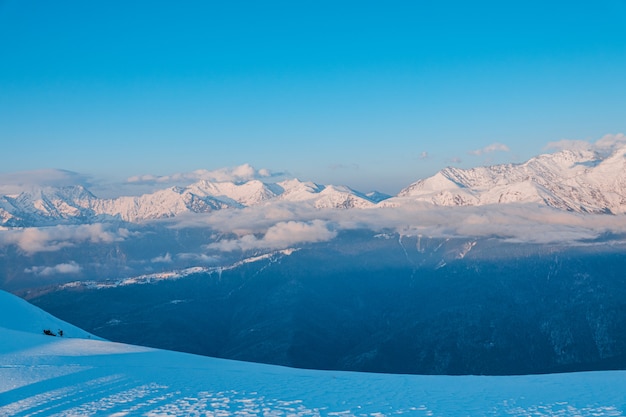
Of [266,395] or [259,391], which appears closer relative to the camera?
[266,395]

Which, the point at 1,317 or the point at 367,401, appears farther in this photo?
the point at 1,317

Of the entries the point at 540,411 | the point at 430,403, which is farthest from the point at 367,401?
the point at 540,411

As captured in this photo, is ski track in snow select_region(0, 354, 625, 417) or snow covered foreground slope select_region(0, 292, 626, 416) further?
snow covered foreground slope select_region(0, 292, 626, 416)

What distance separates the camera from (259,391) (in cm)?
3372

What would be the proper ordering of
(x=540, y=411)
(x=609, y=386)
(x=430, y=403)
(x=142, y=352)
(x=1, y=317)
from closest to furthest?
(x=540, y=411), (x=430, y=403), (x=609, y=386), (x=142, y=352), (x=1, y=317)

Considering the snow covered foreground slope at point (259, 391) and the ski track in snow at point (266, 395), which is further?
the snow covered foreground slope at point (259, 391)

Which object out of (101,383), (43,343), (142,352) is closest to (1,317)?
(43,343)

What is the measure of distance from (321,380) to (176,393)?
Answer: 964 cm

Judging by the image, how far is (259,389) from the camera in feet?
112

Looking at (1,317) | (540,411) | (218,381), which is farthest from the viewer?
(1,317)

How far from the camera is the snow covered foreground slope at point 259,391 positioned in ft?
97.1

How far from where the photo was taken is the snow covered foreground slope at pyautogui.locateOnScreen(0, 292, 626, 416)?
1165 inches

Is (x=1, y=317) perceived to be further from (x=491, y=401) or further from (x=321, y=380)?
(x=491, y=401)

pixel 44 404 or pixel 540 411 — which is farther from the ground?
pixel 44 404
